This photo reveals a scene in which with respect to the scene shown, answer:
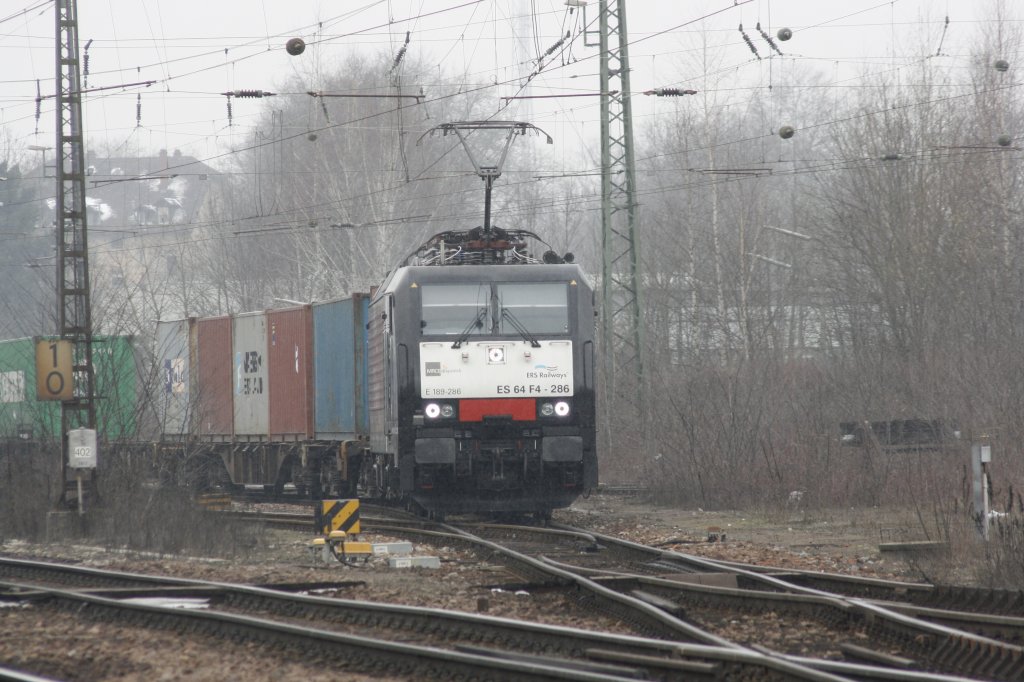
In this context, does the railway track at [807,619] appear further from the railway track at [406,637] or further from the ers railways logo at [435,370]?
the ers railways logo at [435,370]

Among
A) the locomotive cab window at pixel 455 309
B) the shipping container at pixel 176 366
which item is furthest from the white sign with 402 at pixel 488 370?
the shipping container at pixel 176 366

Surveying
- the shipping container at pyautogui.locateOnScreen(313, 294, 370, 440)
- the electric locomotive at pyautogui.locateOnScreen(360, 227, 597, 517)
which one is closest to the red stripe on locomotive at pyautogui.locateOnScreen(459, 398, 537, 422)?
the electric locomotive at pyautogui.locateOnScreen(360, 227, 597, 517)

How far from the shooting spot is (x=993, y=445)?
1864cm

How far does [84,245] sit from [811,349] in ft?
76.2

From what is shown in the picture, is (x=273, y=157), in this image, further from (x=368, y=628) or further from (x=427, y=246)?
(x=368, y=628)

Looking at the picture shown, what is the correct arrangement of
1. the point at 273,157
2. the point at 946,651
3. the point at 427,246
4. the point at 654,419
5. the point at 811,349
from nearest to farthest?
the point at 946,651 → the point at 427,246 → the point at 654,419 → the point at 811,349 → the point at 273,157

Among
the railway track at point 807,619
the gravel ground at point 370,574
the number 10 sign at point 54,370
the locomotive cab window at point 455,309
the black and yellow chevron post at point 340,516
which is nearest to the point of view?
the railway track at point 807,619

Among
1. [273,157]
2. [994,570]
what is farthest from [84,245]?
[273,157]

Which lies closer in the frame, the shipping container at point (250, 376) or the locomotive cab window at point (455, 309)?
the locomotive cab window at point (455, 309)

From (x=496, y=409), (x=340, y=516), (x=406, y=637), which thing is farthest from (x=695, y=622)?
(x=496, y=409)

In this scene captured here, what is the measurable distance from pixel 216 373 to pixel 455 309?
39.6ft

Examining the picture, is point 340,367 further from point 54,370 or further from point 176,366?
point 176,366

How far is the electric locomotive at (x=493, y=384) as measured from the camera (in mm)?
15891

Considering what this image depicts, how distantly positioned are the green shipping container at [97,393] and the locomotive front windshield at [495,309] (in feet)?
16.7
